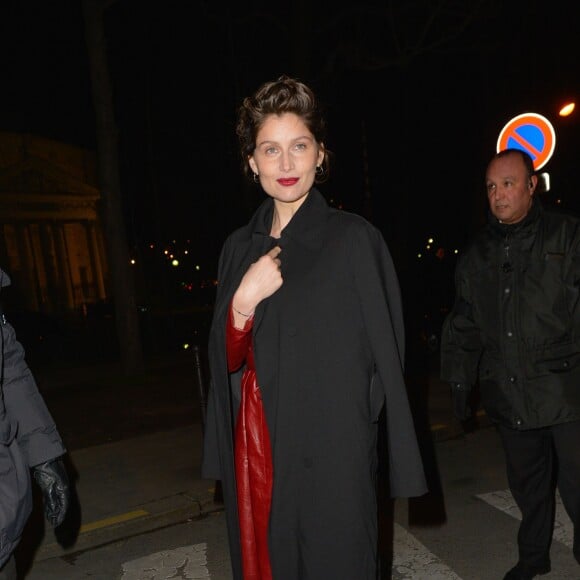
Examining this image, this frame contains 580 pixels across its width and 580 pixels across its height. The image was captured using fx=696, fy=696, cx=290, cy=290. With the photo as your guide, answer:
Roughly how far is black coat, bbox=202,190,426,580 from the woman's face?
24 centimetres

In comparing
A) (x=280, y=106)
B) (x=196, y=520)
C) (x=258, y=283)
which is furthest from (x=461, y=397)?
(x=196, y=520)

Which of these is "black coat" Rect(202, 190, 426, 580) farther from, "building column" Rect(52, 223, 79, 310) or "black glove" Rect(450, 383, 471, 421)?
"building column" Rect(52, 223, 79, 310)

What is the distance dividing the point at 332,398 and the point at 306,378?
0.11 meters

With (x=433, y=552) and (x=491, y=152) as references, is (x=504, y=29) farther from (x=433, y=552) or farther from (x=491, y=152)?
(x=433, y=552)

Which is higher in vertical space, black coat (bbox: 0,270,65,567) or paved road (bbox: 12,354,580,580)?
black coat (bbox: 0,270,65,567)

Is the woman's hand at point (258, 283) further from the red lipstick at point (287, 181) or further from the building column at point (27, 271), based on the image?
the building column at point (27, 271)

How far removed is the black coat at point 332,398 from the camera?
2336mm

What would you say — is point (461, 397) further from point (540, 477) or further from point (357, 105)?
point (357, 105)

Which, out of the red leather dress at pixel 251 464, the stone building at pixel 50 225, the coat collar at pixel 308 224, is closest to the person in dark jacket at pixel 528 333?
the coat collar at pixel 308 224

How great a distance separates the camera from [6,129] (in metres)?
33.0

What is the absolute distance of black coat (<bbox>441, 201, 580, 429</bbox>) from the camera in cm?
332

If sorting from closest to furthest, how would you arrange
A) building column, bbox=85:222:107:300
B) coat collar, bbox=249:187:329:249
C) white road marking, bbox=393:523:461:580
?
coat collar, bbox=249:187:329:249
white road marking, bbox=393:523:461:580
building column, bbox=85:222:107:300

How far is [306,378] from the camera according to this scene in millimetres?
2346

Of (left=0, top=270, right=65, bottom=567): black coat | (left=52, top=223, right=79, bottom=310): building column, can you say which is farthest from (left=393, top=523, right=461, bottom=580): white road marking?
(left=52, top=223, right=79, bottom=310): building column
